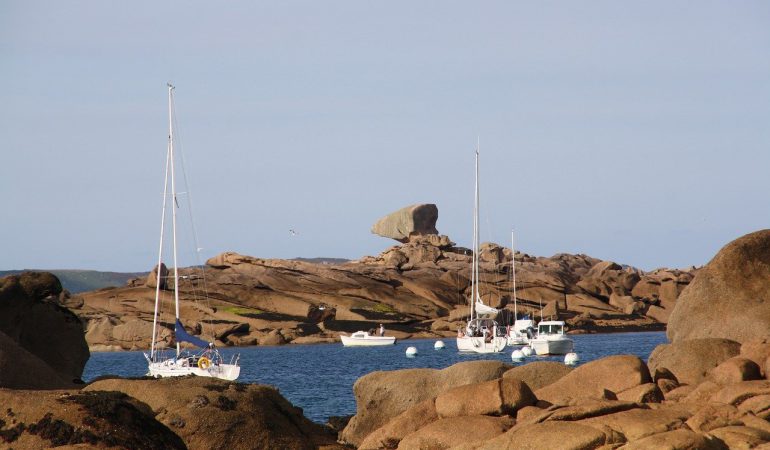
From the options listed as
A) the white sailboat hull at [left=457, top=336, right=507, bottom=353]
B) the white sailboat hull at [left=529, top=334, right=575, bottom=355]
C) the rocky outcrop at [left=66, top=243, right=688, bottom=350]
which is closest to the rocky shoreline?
the white sailboat hull at [left=529, top=334, right=575, bottom=355]

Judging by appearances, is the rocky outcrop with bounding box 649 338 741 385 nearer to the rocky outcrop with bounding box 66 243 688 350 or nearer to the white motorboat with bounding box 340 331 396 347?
the rocky outcrop with bounding box 66 243 688 350

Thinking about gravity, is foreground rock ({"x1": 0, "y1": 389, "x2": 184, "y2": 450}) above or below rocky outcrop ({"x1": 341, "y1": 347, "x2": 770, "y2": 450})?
above

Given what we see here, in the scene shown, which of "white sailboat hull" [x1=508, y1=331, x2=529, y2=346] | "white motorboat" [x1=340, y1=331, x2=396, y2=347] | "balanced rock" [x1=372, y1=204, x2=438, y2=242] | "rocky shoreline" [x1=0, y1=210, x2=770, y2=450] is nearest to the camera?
"rocky shoreline" [x1=0, y1=210, x2=770, y2=450]

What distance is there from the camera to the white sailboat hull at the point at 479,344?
9331 cm

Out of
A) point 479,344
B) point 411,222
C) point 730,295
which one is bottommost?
point 479,344

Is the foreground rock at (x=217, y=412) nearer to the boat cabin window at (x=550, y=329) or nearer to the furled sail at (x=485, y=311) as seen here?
the boat cabin window at (x=550, y=329)

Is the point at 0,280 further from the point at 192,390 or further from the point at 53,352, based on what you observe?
the point at 192,390

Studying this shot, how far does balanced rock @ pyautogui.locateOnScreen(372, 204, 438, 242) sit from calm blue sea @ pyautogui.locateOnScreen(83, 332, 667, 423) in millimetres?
70970

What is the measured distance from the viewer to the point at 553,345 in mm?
91062

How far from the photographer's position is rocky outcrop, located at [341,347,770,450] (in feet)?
61.7

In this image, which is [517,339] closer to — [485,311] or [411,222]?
[485,311]

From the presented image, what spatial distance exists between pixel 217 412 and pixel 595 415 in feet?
26.0

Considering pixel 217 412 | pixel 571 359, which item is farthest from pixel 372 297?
pixel 217 412

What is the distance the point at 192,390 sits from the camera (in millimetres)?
22984
